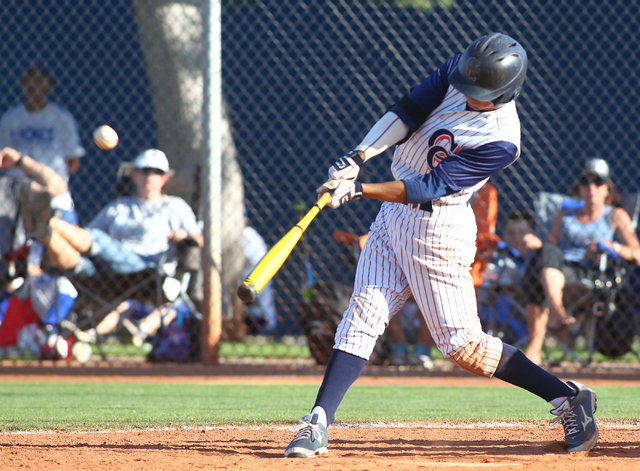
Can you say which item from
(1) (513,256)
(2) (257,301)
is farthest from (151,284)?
(1) (513,256)

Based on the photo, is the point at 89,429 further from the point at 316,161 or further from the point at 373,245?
the point at 316,161

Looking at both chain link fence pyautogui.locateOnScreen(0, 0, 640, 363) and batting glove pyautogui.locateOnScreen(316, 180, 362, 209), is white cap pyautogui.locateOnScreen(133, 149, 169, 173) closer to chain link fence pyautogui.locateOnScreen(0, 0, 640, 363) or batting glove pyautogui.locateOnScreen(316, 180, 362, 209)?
chain link fence pyautogui.locateOnScreen(0, 0, 640, 363)

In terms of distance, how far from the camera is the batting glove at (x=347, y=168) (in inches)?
111

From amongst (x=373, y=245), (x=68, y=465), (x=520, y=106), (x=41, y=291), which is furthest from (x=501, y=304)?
(x=68, y=465)

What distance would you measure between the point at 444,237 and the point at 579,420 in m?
0.88

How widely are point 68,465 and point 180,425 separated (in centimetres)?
98

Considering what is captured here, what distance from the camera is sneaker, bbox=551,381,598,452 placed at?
3.04 meters

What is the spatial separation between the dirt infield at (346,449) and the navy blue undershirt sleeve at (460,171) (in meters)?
0.93

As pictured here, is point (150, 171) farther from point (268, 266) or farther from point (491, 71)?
point (491, 71)

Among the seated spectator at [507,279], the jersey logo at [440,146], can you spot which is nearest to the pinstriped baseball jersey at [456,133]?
the jersey logo at [440,146]

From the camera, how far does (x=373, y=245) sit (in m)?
3.08

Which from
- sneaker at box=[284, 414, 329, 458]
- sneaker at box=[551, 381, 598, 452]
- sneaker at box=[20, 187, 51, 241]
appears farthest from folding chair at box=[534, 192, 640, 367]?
sneaker at box=[20, 187, 51, 241]

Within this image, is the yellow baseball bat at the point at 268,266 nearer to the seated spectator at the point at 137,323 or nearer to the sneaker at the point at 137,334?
the seated spectator at the point at 137,323

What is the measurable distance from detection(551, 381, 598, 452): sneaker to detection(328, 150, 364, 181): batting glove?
118 cm
